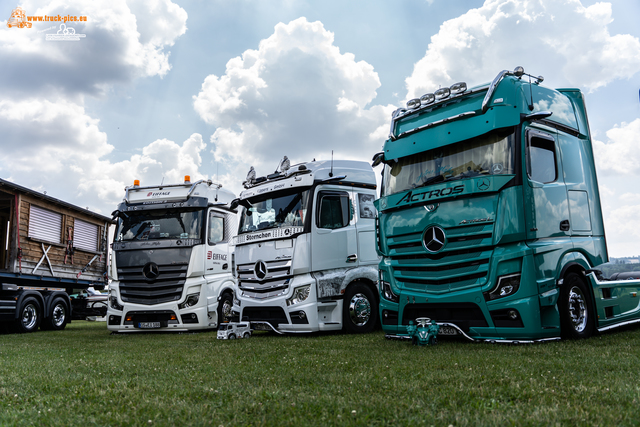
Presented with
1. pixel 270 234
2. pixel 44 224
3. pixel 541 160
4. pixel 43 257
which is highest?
pixel 44 224

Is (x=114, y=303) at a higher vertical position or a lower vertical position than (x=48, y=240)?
lower

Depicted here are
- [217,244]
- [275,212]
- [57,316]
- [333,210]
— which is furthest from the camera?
[57,316]

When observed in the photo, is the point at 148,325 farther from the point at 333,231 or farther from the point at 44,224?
the point at 44,224

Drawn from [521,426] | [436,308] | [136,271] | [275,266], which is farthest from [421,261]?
[136,271]

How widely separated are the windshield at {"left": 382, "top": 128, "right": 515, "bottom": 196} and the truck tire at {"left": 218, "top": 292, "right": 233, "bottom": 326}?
5.96 m

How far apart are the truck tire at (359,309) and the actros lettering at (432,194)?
2.96 meters

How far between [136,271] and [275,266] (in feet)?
13.0

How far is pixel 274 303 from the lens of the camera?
9594mm

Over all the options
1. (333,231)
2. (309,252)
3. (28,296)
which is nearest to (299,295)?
(309,252)

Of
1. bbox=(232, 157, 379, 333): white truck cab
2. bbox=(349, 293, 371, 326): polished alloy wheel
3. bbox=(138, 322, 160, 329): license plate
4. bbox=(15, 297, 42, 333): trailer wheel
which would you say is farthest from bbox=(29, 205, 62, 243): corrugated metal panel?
bbox=(349, 293, 371, 326): polished alloy wheel

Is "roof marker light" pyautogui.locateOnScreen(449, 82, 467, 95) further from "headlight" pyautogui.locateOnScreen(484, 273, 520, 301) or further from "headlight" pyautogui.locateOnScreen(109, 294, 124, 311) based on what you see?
"headlight" pyautogui.locateOnScreen(109, 294, 124, 311)

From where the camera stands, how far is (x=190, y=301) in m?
11.6

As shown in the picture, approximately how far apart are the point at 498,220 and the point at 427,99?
2.39 meters

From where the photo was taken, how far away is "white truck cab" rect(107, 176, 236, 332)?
1158cm
